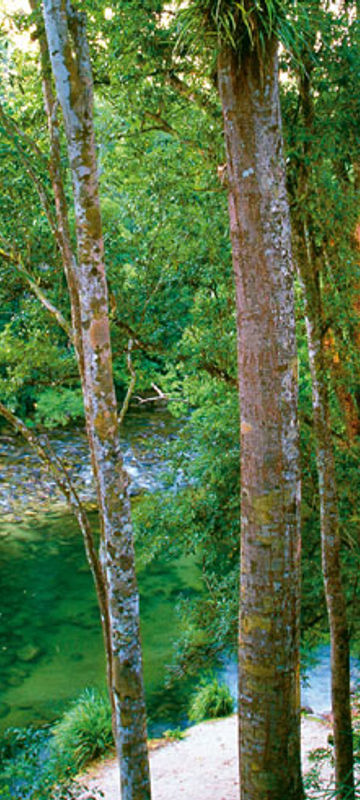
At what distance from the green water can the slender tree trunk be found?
558 cm

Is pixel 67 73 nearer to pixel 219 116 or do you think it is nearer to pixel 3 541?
pixel 219 116

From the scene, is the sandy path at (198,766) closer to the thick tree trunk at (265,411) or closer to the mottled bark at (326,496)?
the mottled bark at (326,496)

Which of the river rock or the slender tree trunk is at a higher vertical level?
the slender tree trunk

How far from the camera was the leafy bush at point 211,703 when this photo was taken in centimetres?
965

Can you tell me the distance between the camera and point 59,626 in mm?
12133

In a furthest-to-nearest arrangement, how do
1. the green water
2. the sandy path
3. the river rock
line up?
the river rock, the green water, the sandy path

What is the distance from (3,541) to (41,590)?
2370mm

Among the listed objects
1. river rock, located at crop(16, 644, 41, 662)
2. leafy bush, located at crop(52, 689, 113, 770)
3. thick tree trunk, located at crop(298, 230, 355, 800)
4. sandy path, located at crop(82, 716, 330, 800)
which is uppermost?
thick tree trunk, located at crop(298, 230, 355, 800)

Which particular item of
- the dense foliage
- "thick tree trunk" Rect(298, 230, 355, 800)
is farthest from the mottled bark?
the dense foliage

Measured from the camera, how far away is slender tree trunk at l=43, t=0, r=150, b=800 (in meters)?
4.16

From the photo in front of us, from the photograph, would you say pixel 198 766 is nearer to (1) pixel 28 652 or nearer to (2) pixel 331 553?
(1) pixel 28 652

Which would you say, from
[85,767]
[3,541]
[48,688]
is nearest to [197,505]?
[85,767]

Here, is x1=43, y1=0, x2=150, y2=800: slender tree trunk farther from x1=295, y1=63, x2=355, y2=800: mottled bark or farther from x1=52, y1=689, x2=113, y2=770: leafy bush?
x1=52, y1=689, x2=113, y2=770: leafy bush

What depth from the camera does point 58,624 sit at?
1220 centimetres
